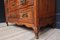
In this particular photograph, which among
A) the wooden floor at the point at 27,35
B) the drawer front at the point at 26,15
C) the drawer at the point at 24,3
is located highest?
the drawer at the point at 24,3

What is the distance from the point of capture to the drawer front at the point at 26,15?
3.83ft

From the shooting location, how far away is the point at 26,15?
1.26 metres

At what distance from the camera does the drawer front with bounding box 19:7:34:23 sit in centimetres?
117

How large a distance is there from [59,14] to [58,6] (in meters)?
0.13

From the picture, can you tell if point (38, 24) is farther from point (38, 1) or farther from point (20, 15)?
point (20, 15)

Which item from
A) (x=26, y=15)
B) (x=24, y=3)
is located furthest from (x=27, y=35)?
(x=24, y=3)

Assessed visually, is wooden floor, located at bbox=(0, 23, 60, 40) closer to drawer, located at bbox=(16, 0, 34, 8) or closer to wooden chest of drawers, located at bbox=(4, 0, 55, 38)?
wooden chest of drawers, located at bbox=(4, 0, 55, 38)

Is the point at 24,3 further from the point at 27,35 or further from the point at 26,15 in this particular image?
the point at 27,35

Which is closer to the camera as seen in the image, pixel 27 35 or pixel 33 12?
pixel 33 12

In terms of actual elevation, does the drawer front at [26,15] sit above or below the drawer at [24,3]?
below

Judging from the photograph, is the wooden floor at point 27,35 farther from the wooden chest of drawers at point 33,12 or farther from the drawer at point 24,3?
the drawer at point 24,3

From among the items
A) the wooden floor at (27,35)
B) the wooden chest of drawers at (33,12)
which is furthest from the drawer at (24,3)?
the wooden floor at (27,35)

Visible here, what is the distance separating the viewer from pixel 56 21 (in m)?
1.70

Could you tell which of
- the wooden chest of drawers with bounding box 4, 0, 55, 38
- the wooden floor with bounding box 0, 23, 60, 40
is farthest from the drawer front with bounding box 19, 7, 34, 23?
the wooden floor with bounding box 0, 23, 60, 40
